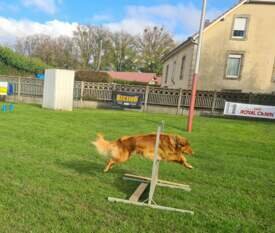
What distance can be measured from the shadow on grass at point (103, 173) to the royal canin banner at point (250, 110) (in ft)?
45.1

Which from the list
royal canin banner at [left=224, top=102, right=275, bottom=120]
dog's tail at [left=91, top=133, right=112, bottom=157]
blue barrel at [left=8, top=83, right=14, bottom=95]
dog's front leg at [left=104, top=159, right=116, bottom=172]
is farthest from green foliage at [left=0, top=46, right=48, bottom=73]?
dog's tail at [left=91, top=133, right=112, bottom=157]

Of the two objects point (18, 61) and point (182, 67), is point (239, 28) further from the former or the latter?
point (18, 61)

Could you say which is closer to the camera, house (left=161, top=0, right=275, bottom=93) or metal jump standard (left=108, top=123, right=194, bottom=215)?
metal jump standard (left=108, top=123, right=194, bottom=215)

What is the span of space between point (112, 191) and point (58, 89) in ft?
44.3

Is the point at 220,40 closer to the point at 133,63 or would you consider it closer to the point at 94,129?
the point at 94,129

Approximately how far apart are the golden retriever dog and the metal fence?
1565cm

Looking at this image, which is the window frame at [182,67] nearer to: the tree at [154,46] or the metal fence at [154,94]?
the metal fence at [154,94]

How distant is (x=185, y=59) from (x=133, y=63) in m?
40.0

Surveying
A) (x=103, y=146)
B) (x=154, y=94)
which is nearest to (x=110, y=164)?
(x=103, y=146)

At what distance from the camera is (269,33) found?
77.8 ft

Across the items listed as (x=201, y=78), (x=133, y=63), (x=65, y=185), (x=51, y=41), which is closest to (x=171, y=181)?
(x=65, y=185)

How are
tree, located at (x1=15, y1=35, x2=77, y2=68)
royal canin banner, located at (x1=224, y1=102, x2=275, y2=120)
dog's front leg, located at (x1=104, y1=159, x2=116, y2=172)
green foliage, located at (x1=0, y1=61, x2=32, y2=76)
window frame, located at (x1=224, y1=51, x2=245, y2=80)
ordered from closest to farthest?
dog's front leg, located at (x1=104, y1=159, x2=116, y2=172)
royal canin banner, located at (x1=224, y1=102, x2=275, y2=120)
window frame, located at (x1=224, y1=51, x2=245, y2=80)
green foliage, located at (x1=0, y1=61, x2=32, y2=76)
tree, located at (x1=15, y1=35, x2=77, y2=68)

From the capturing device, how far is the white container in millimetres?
17094

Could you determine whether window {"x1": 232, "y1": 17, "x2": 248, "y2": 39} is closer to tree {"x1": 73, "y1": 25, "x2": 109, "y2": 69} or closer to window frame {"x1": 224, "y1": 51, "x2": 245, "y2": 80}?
window frame {"x1": 224, "y1": 51, "x2": 245, "y2": 80}
